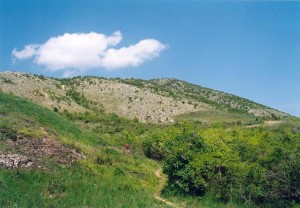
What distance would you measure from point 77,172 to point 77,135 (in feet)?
25.5

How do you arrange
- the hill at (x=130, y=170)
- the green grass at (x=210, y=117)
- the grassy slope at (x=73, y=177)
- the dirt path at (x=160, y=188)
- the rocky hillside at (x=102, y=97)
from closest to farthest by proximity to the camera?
the grassy slope at (x=73, y=177) → the hill at (x=130, y=170) → the dirt path at (x=160, y=188) → the rocky hillside at (x=102, y=97) → the green grass at (x=210, y=117)

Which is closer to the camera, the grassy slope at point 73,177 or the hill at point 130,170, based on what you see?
the grassy slope at point 73,177

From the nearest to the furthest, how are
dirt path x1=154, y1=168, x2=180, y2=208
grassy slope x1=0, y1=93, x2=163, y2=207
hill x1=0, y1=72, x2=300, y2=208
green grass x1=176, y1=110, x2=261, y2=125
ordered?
grassy slope x1=0, y1=93, x2=163, y2=207 < hill x1=0, y1=72, x2=300, y2=208 < dirt path x1=154, y1=168, x2=180, y2=208 < green grass x1=176, y1=110, x2=261, y2=125

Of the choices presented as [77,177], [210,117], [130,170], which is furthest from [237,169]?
[210,117]

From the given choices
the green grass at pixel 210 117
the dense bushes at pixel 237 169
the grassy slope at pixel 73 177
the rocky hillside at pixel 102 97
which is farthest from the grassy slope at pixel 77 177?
the green grass at pixel 210 117

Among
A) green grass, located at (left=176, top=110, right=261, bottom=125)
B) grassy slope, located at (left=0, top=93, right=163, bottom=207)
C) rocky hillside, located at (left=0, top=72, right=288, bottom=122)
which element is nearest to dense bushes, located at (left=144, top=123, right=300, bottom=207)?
grassy slope, located at (left=0, top=93, right=163, bottom=207)

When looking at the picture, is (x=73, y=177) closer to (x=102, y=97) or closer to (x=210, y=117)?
(x=210, y=117)

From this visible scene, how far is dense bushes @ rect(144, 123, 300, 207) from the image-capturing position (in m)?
17.2

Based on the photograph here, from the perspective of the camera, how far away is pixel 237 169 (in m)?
18.9

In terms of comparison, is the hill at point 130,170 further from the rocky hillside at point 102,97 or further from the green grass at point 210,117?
the green grass at point 210,117

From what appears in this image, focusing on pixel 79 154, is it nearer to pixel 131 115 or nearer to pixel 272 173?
pixel 272 173

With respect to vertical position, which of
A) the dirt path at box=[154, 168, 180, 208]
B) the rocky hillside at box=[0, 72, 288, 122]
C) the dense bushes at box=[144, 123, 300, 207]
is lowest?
the dirt path at box=[154, 168, 180, 208]

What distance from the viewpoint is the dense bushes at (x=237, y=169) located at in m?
17.2

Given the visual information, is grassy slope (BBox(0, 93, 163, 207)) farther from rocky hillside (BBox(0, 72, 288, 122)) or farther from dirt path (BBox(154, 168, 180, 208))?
rocky hillside (BBox(0, 72, 288, 122))
